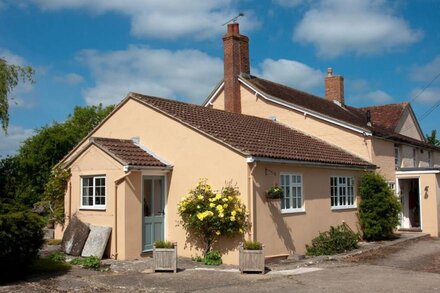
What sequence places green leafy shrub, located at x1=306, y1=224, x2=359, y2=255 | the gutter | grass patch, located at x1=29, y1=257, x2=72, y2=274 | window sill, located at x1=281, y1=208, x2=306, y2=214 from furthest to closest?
green leafy shrub, located at x1=306, y1=224, x2=359, y2=255
window sill, located at x1=281, y1=208, x2=306, y2=214
the gutter
grass patch, located at x1=29, y1=257, x2=72, y2=274

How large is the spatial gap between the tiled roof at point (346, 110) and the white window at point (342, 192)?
3.23 metres

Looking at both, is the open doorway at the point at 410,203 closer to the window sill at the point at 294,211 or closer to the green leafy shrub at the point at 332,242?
the green leafy shrub at the point at 332,242

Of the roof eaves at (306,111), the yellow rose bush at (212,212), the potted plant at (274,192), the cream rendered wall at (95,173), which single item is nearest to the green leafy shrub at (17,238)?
the cream rendered wall at (95,173)

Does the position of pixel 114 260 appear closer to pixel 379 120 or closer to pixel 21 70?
pixel 21 70

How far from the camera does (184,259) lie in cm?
1575

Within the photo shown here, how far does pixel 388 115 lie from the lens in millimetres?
30328

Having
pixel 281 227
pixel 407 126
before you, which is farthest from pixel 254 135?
pixel 407 126

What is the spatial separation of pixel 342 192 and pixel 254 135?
4533mm

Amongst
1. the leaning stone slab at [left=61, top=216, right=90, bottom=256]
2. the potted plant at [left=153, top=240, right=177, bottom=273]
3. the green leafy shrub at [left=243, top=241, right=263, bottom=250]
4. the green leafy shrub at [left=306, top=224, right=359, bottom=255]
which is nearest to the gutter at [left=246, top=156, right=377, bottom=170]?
the green leafy shrub at [left=306, top=224, right=359, bottom=255]

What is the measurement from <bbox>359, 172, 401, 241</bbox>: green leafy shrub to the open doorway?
5.55m

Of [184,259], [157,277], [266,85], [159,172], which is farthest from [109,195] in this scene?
[266,85]

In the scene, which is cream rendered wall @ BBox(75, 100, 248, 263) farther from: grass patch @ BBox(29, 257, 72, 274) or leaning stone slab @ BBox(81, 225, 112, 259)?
grass patch @ BBox(29, 257, 72, 274)

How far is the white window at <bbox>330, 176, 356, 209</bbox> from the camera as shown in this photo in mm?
19312

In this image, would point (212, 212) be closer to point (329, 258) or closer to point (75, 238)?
point (329, 258)
